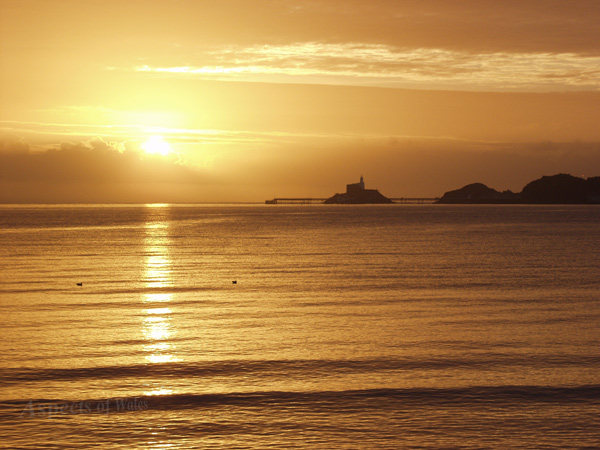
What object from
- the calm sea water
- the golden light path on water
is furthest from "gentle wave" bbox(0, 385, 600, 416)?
the golden light path on water

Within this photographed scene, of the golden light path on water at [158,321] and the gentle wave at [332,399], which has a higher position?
the golden light path on water at [158,321]

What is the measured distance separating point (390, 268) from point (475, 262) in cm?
1177

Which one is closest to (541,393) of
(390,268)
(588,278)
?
(588,278)

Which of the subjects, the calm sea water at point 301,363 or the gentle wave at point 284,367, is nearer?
the calm sea water at point 301,363

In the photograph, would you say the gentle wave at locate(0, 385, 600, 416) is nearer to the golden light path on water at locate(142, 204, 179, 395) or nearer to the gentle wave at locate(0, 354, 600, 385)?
the golden light path on water at locate(142, 204, 179, 395)

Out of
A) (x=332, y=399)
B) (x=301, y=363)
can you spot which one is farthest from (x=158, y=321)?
(x=332, y=399)

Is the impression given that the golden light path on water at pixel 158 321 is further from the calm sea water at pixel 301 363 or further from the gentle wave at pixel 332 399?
the gentle wave at pixel 332 399

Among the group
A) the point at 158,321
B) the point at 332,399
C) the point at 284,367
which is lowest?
the point at 332,399

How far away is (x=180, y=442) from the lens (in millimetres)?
16656

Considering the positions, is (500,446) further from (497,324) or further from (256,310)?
(256,310)

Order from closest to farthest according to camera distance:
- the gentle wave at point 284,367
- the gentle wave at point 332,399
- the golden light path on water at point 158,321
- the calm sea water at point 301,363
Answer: the calm sea water at point 301,363, the gentle wave at point 332,399, the gentle wave at point 284,367, the golden light path on water at point 158,321

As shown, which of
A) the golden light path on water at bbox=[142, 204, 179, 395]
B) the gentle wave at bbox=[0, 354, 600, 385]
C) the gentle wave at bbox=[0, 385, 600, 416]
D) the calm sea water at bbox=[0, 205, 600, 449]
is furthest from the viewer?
the golden light path on water at bbox=[142, 204, 179, 395]

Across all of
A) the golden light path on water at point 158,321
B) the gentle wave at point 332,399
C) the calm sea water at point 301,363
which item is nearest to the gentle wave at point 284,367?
the calm sea water at point 301,363

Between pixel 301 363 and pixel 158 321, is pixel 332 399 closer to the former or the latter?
pixel 301 363
